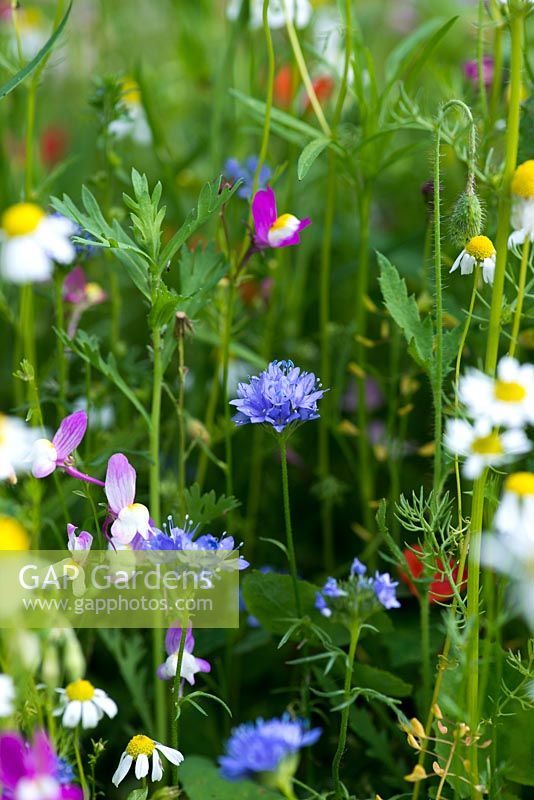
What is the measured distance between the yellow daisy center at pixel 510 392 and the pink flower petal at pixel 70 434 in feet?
1.08

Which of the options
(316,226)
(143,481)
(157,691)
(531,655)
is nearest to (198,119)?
(316,226)

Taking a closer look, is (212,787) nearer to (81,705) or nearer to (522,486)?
(81,705)

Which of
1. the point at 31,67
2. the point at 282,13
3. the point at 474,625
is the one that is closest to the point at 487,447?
the point at 474,625

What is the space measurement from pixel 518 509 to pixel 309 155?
0.40m

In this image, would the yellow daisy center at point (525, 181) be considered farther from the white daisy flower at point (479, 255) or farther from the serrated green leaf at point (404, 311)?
the serrated green leaf at point (404, 311)

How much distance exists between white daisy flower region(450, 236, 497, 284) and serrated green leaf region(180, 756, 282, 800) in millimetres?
457

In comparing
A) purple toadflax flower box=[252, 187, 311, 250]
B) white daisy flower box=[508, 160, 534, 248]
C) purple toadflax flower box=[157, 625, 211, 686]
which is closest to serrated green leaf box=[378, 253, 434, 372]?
purple toadflax flower box=[252, 187, 311, 250]

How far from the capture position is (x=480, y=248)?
28.3 inches

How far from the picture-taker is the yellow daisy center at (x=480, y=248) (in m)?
0.72

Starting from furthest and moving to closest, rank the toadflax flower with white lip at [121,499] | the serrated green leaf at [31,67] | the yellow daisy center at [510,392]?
1. the serrated green leaf at [31,67]
2. the toadflax flower with white lip at [121,499]
3. the yellow daisy center at [510,392]

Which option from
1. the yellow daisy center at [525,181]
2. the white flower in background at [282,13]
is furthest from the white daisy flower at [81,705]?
the white flower in background at [282,13]

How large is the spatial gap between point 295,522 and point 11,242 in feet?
2.32

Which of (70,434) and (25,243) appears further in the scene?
(70,434)

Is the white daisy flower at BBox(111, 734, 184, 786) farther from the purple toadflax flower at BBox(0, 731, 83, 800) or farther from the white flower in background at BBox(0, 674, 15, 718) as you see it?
the white flower in background at BBox(0, 674, 15, 718)
